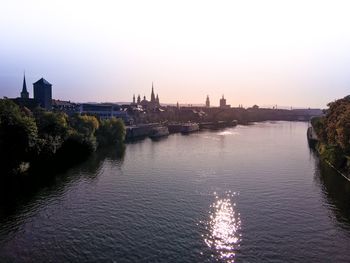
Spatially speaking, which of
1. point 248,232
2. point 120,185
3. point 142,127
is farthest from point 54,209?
point 142,127

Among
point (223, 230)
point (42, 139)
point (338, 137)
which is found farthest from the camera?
point (338, 137)

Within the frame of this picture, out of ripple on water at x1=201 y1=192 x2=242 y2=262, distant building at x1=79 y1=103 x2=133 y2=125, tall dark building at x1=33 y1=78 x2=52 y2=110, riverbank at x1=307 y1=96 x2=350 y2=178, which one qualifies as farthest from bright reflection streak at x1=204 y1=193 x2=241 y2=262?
distant building at x1=79 y1=103 x2=133 y2=125

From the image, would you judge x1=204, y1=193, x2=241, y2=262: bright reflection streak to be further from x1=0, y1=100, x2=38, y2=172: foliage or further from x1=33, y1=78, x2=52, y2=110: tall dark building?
x1=33, y1=78, x2=52, y2=110: tall dark building

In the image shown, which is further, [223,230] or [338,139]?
[338,139]

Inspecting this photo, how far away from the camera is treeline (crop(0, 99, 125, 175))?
48844mm

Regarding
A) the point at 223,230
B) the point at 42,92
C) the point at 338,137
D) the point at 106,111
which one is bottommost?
the point at 223,230

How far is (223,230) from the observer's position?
114ft

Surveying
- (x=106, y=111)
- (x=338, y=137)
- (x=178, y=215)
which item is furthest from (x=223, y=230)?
(x=106, y=111)

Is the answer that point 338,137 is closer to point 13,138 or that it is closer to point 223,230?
point 223,230

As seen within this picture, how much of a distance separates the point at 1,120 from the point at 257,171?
121 ft

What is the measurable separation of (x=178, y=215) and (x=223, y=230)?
540 centimetres

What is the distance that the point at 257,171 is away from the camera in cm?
6025

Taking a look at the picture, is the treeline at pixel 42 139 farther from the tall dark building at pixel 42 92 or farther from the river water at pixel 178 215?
the tall dark building at pixel 42 92

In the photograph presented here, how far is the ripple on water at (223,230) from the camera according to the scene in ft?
98.7
